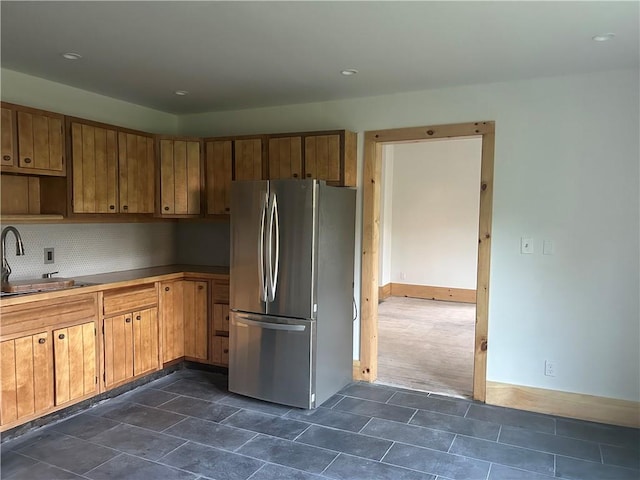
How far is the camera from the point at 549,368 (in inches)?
137

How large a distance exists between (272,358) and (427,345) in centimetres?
234

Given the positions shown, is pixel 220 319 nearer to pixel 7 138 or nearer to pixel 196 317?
pixel 196 317

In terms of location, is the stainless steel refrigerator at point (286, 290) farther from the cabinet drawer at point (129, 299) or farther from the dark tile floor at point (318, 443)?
the cabinet drawer at point (129, 299)

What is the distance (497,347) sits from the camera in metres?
3.65

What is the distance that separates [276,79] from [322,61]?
56cm

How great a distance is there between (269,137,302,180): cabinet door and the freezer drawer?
1.29 m

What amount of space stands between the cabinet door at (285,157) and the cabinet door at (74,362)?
75.9 inches

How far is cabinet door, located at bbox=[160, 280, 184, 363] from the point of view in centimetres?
407

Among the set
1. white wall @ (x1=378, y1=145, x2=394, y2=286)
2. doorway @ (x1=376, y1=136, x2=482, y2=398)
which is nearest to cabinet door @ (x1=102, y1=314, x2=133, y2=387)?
doorway @ (x1=376, y1=136, x2=482, y2=398)

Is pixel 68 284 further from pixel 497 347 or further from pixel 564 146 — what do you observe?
pixel 564 146

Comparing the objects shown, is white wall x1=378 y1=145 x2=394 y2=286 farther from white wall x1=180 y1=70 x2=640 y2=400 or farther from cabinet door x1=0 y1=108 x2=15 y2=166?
cabinet door x1=0 y1=108 x2=15 y2=166

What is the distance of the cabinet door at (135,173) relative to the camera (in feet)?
13.0

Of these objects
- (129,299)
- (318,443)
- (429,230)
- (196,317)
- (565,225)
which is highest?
(565,225)

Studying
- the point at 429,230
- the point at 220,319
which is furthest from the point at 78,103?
the point at 429,230
